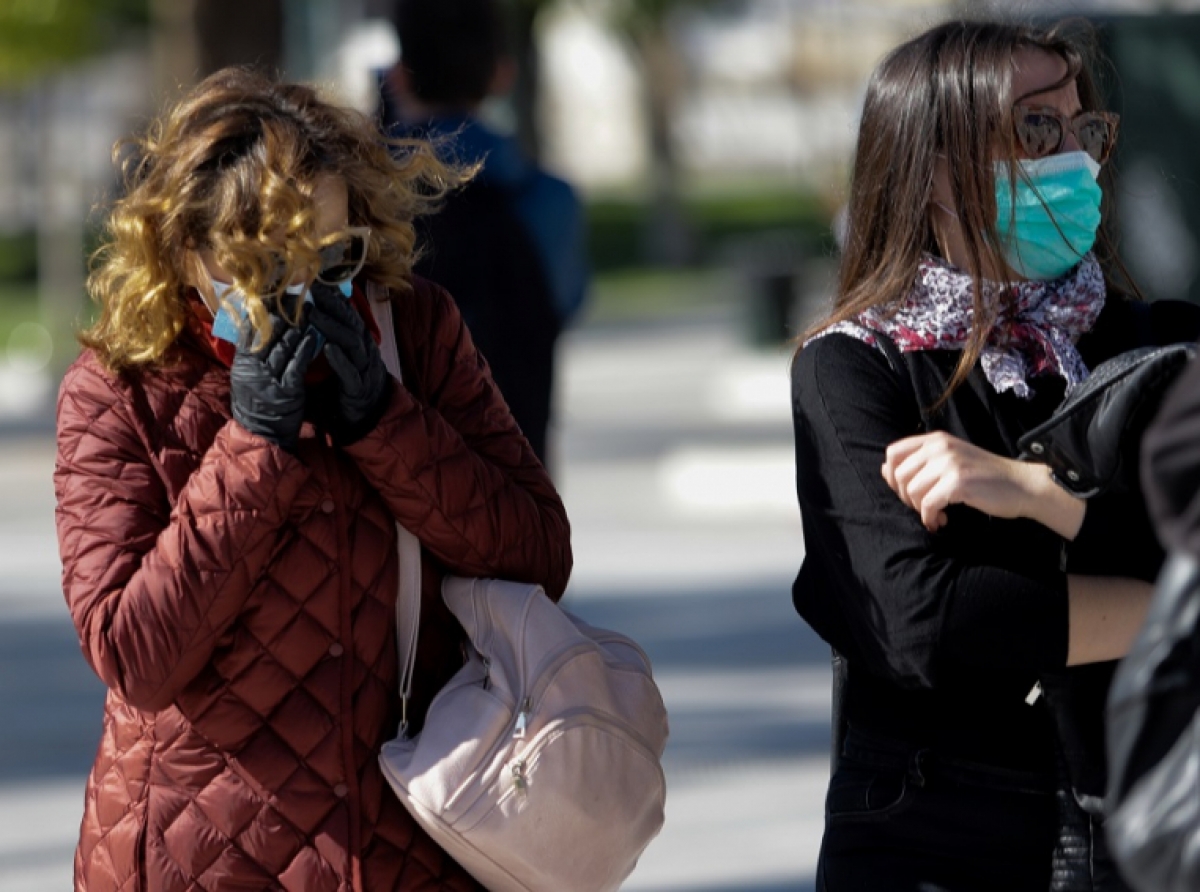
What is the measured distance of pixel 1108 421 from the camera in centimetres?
241

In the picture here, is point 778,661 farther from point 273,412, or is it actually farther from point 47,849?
point 273,412

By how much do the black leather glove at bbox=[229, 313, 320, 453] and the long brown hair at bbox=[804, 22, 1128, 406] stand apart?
2.26ft

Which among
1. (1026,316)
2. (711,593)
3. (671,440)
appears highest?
(1026,316)

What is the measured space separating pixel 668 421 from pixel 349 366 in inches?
575

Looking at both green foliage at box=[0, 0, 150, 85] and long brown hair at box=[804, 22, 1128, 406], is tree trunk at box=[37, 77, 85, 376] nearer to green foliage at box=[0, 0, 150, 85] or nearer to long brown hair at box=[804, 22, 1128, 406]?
green foliage at box=[0, 0, 150, 85]

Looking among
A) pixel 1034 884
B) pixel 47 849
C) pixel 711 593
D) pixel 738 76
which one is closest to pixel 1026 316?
pixel 1034 884

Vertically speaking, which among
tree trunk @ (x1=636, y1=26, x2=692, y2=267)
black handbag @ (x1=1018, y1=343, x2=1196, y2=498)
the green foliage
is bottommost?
tree trunk @ (x1=636, y1=26, x2=692, y2=267)

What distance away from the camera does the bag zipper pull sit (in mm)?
2738

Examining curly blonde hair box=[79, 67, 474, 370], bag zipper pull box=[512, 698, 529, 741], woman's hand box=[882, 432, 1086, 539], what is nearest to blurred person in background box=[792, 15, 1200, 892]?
woman's hand box=[882, 432, 1086, 539]

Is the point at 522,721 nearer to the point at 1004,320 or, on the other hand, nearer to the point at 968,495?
the point at 968,495

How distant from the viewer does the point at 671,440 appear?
52.3 ft

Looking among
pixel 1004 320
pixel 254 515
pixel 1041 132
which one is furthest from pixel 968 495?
pixel 254 515

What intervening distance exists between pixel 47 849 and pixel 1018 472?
4434mm

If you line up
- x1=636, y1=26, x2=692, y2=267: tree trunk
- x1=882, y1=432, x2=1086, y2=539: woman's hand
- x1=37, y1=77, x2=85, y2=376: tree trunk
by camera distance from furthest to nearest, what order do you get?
x1=636, y1=26, x2=692, y2=267: tree trunk, x1=37, y1=77, x2=85, y2=376: tree trunk, x1=882, y1=432, x2=1086, y2=539: woman's hand
